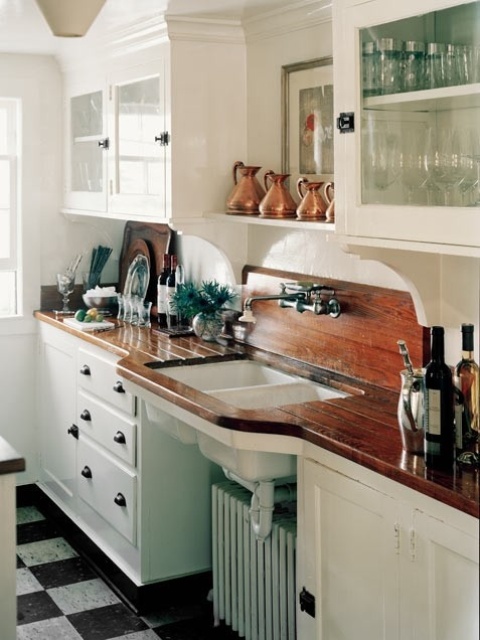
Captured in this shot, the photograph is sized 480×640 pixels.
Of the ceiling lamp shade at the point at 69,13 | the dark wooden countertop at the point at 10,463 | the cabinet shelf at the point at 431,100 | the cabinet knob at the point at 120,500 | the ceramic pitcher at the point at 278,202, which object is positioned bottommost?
the cabinet knob at the point at 120,500

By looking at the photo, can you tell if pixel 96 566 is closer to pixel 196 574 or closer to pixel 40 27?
pixel 196 574

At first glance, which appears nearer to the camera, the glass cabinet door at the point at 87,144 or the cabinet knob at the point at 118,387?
the cabinet knob at the point at 118,387

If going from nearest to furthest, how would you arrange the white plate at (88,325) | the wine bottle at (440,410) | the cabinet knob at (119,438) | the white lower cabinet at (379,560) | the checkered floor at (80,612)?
the white lower cabinet at (379,560) < the wine bottle at (440,410) < the checkered floor at (80,612) < the cabinet knob at (119,438) < the white plate at (88,325)

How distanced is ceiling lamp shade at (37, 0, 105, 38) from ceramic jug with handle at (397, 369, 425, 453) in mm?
1189

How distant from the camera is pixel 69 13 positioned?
1.75m

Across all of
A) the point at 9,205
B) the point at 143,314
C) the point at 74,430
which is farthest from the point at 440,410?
the point at 9,205

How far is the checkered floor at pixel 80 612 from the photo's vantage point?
3588 mm

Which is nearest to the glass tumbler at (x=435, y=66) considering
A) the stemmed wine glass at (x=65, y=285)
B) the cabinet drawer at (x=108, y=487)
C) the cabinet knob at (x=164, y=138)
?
the cabinet knob at (x=164, y=138)

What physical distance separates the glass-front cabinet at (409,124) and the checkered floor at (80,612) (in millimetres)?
1800

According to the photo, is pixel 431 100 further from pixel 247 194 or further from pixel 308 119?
pixel 247 194

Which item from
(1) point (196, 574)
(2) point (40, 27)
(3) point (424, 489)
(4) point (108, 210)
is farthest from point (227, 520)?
(2) point (40, 27)

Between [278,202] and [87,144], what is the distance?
164cm

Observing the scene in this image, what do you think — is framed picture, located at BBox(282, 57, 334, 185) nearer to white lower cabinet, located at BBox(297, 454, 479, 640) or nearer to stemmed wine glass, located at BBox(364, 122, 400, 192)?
stemmed wine glass, located at BBox(364, 122, 400, 192)

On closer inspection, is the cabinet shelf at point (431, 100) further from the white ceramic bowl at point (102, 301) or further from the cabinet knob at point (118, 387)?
the white ceramic bowl at point (102, 301)
